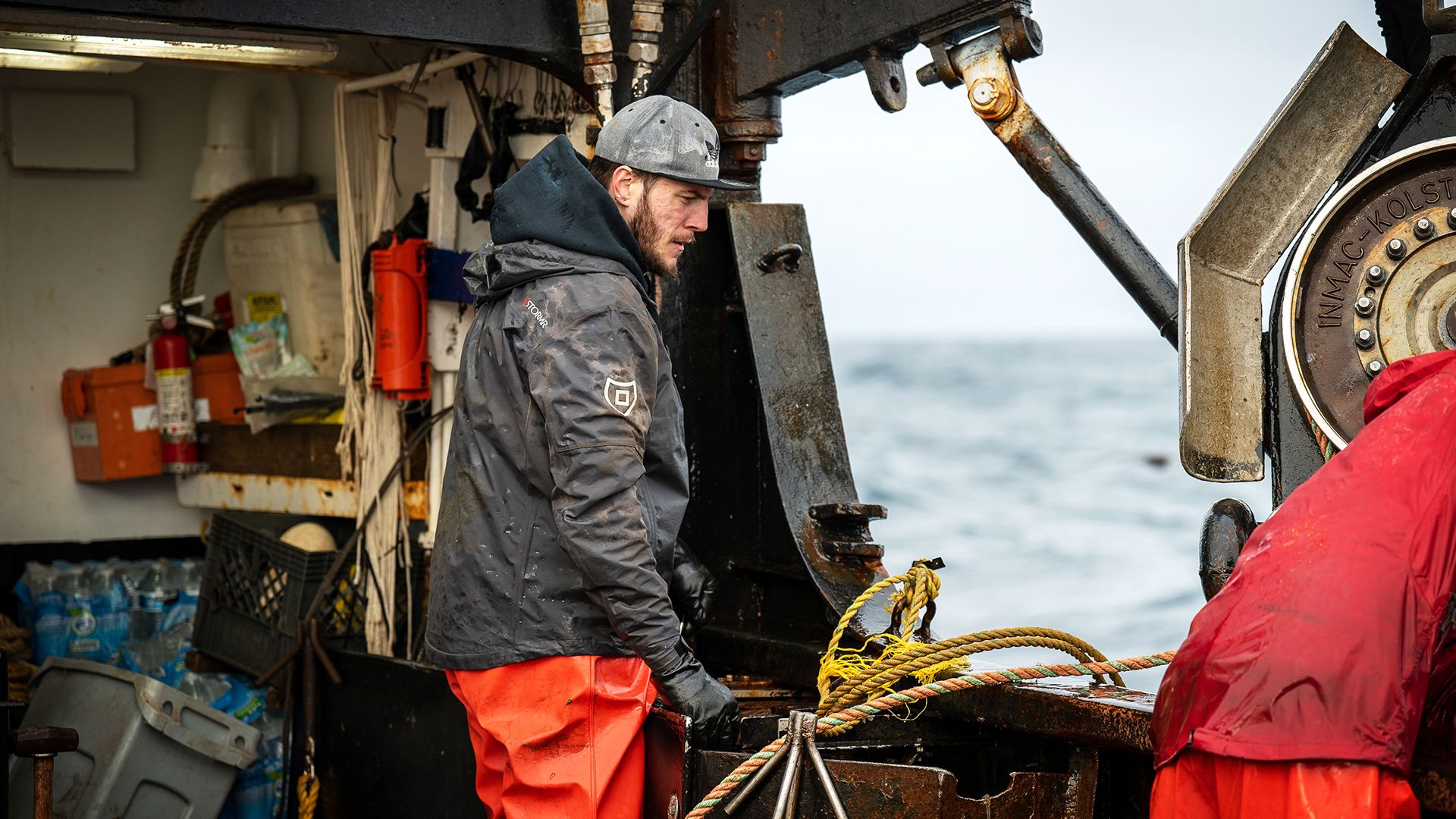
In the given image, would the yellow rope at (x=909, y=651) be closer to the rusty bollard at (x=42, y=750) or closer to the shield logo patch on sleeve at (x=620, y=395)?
the shield logo patch on sleeve at (x=620, y=395)

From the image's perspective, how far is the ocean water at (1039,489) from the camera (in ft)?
66.9

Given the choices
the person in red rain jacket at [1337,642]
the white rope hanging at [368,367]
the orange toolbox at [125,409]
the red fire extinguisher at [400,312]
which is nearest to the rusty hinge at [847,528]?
the person in red rain jacket at [1337,642]

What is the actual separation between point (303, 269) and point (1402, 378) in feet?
14.7

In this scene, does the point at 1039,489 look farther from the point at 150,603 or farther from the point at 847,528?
the point at 847,528

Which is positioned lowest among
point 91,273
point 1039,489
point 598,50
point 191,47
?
point 1039,489

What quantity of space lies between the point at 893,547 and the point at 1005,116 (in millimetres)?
21622

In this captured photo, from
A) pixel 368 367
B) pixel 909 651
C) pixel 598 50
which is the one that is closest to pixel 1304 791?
pixel 909 651

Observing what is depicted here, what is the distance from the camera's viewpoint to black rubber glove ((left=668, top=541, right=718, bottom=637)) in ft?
11.6

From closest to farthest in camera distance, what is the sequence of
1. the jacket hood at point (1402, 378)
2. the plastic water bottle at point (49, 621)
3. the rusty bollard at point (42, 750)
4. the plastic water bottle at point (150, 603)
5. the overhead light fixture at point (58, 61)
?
the jacket hood at point (1402, 378) → the rusty bollard at point (42, 750) → the overhead light fixture at point (58, 61) → the plastic water bottle at point (49, 621) → the plastic water bottle at point (150, 603)

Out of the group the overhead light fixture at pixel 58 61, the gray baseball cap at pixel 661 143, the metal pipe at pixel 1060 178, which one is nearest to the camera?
the gray baseball cap at pixel 661 143

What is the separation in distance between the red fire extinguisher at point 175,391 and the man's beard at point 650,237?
11.0 ft

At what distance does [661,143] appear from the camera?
3.11 metres

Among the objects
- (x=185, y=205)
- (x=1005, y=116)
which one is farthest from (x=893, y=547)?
Result: (x=1005, y=116)

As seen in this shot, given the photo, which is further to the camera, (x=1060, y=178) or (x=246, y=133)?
(x=246, y=133)
